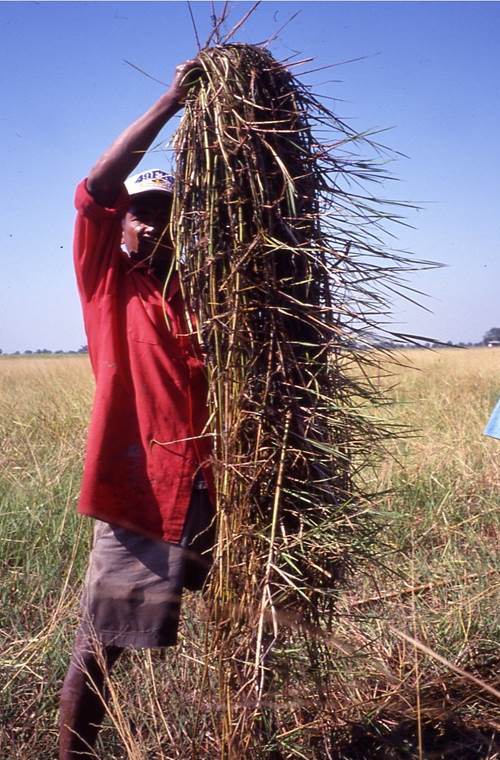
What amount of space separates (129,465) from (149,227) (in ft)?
2.32

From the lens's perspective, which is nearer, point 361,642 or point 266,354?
point 266,354

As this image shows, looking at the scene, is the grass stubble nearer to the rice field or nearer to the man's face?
the rice field

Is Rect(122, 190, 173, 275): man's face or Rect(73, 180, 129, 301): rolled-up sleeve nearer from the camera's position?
Rect(73, 180, 129, 301): rolled-up sleeve

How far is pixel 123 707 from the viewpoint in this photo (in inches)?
102

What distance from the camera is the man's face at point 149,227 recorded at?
95.0 inches

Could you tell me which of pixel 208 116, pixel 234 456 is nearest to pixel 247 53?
pixel 208 116

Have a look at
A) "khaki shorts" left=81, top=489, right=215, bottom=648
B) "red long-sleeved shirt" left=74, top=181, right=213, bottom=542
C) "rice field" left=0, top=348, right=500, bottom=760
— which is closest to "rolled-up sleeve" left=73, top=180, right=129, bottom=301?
"red long-sleeved shirt" left=74, top=181, right=213, bottom=542

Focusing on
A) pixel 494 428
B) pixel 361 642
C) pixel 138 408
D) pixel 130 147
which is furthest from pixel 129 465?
pixel 494 428

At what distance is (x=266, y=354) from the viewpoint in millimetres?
2041

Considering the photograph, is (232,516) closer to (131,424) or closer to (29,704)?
(131,424)

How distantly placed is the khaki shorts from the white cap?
878 mm

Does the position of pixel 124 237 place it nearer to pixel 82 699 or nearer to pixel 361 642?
pixel 82 699

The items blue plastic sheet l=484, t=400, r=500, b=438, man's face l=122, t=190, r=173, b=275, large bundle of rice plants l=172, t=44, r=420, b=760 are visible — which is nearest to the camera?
large bundle of rice plants l=172, t=44, r=420, b=760

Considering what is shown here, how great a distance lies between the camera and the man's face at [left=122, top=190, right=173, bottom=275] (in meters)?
2.41
